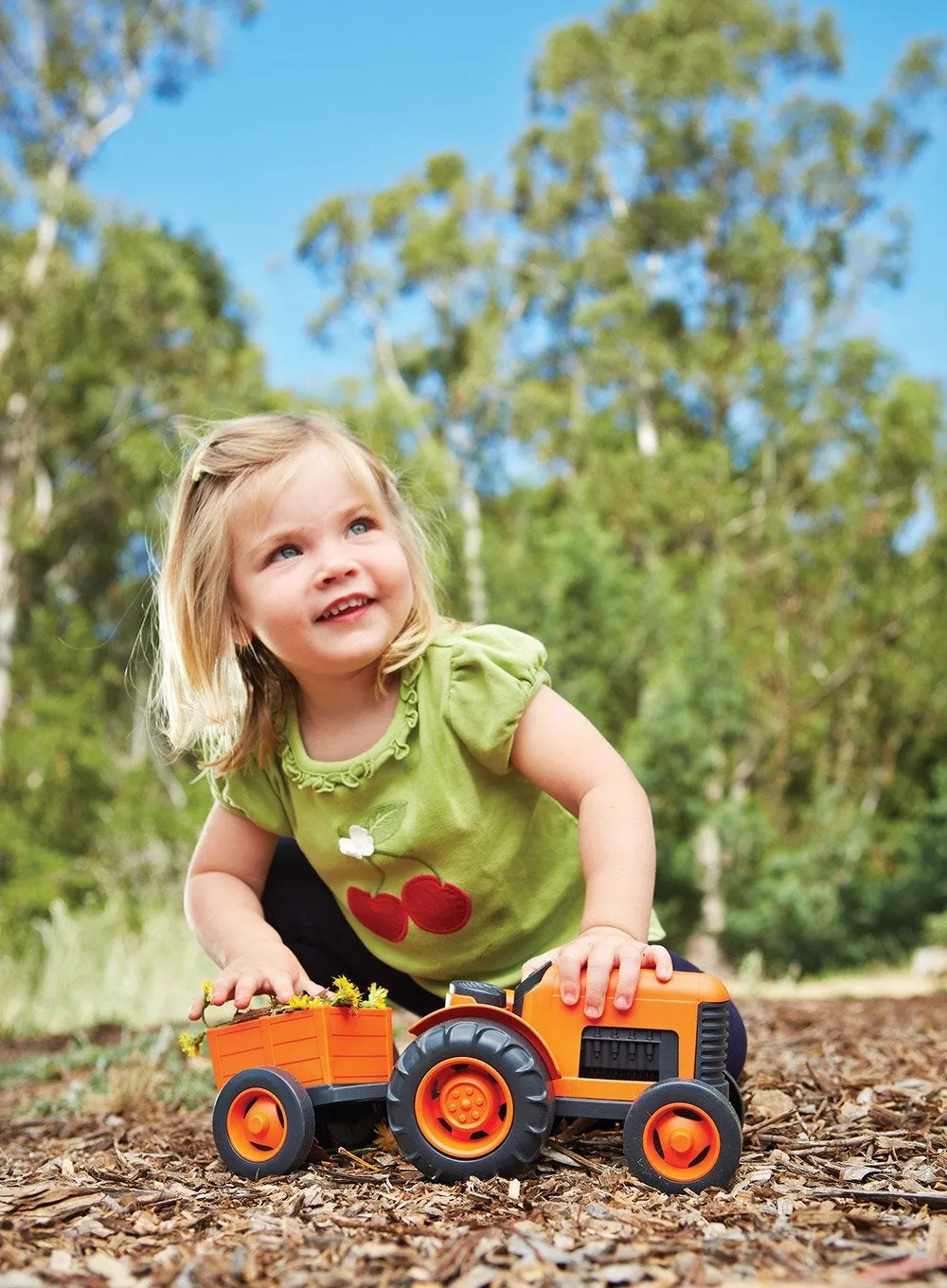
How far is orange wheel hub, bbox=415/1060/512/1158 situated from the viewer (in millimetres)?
1743

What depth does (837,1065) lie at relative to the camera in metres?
2.99

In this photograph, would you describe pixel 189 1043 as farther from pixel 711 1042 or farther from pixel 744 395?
pixel 744 395

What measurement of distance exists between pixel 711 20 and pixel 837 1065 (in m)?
22.0

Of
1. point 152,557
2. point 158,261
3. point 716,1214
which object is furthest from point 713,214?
point 716,1214

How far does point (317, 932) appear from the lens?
259 cm

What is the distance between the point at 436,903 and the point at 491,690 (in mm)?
455

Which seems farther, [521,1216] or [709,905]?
[709,905]

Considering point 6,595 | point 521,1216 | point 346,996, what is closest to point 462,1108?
point 521,1216

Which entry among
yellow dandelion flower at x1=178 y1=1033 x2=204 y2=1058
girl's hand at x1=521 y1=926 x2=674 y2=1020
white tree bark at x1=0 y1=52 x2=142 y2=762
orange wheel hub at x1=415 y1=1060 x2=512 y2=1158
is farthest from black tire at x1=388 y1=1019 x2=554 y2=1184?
white tree bark at x1=0 y1=52 x2=142 y2=762

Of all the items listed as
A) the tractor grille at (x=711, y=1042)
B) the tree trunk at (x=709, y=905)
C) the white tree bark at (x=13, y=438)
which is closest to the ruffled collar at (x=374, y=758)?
the tractor grille at (x=711, y=1042)

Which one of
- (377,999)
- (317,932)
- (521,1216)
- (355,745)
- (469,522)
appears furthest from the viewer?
(469,522)

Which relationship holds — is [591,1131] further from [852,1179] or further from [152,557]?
[152,557]

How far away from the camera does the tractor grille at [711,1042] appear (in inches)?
70.1

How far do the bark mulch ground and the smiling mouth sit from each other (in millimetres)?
951
